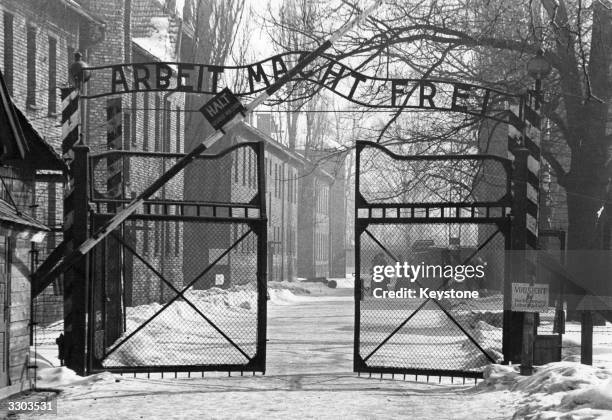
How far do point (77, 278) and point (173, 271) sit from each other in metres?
24.4

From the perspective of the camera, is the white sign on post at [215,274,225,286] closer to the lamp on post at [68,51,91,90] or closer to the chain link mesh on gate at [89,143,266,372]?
the chain link mesh on gate at [89,143,266,372]

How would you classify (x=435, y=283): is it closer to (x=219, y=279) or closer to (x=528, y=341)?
(x=219, y=279)

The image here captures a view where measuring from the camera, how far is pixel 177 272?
37.8 metres

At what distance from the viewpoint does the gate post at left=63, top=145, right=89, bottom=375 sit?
1302 cm

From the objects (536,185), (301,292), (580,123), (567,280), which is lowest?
(301,292)

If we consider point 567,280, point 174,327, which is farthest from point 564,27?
point 174,327

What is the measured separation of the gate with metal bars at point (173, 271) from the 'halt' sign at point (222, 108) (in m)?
0.84

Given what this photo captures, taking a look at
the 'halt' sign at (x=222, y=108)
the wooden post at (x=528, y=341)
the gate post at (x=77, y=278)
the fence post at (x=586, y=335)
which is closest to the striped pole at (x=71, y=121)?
Result: the gate post at (x=77, y=278)

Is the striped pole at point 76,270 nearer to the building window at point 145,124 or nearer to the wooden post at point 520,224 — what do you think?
the wooden post at point 520,224

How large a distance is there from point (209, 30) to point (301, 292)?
14.3 metres

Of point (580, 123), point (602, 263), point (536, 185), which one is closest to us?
point (536, 185)

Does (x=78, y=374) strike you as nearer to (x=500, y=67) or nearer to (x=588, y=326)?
(x=588, y=326)

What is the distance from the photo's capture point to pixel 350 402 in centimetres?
1152

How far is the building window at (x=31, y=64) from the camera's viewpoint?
24.7 meters
